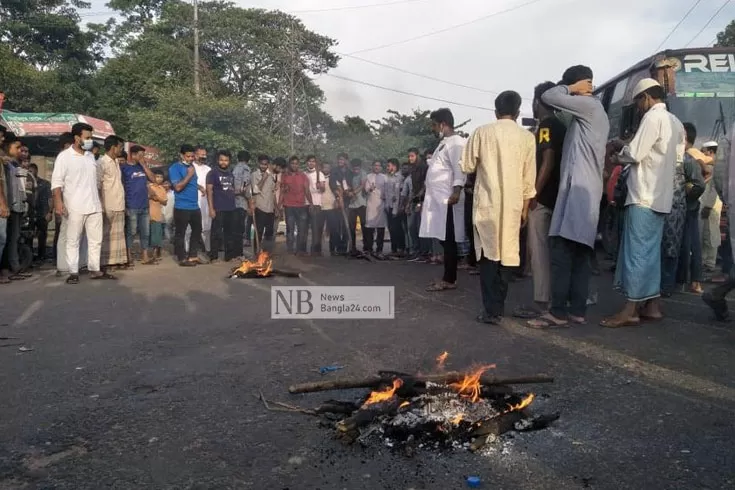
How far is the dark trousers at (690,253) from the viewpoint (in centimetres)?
661

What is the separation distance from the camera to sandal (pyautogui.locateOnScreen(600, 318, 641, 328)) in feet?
16.5

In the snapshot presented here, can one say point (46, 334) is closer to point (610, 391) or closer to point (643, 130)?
point (610, 391)

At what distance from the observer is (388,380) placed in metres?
3.33

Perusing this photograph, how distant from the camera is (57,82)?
2842cm

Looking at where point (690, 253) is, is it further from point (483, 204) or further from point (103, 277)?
point (103, 277)

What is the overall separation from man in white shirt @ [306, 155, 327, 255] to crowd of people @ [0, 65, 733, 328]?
0.03 metres

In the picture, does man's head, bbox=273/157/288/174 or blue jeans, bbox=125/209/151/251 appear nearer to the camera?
blue jeans, bbox=125/209/151/251

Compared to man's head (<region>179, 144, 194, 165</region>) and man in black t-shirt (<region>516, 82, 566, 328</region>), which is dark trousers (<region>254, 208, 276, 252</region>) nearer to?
man's head (<region>179, 144, 194, 165</region>)

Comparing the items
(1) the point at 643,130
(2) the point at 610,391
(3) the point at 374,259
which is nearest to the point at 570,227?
(1) the point at 643,130

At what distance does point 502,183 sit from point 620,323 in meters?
1.55

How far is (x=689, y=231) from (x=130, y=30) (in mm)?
40150

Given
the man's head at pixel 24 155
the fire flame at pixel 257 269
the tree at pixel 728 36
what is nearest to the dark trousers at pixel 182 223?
the fire flame at pixel 257 269

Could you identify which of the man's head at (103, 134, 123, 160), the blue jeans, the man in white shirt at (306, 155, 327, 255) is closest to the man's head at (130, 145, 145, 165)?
the man's head at (103, 134, 123, 160)

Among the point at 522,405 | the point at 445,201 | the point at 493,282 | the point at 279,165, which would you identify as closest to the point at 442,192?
the point at 445,201
